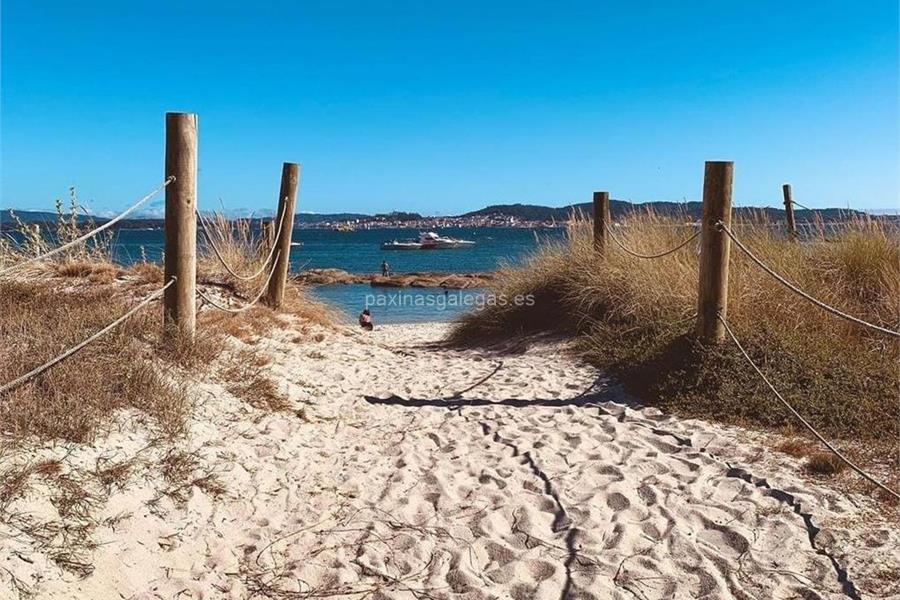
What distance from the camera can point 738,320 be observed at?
6066mm

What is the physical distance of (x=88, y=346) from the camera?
4.34 metres

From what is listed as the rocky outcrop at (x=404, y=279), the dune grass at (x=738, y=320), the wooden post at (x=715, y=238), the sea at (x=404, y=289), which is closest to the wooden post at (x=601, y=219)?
the dune grass at (x=738, y=320)

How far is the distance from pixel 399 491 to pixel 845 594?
2.18 metres

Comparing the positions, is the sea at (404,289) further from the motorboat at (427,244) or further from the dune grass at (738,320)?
the motorboat at (427,244)

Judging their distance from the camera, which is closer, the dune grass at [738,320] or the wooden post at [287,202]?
the dune grass at [738,320]

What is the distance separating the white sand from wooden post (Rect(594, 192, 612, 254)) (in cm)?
409

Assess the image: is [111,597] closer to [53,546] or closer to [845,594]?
[53,546]

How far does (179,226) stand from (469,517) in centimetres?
307

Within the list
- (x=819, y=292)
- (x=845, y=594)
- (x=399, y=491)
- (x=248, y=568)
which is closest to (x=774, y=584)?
(x=845, y=594)

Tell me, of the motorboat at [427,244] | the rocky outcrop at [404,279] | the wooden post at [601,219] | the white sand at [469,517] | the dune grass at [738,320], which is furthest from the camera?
the motorboat at [427,244]

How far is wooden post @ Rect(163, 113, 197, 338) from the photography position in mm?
5094

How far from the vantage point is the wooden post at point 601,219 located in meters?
8.98

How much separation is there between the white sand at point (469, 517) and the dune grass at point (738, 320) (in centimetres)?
62

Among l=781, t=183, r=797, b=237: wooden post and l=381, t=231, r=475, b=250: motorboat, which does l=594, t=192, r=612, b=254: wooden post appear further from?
Answer: l=381, t=231, r=475, b=250: motorboat
